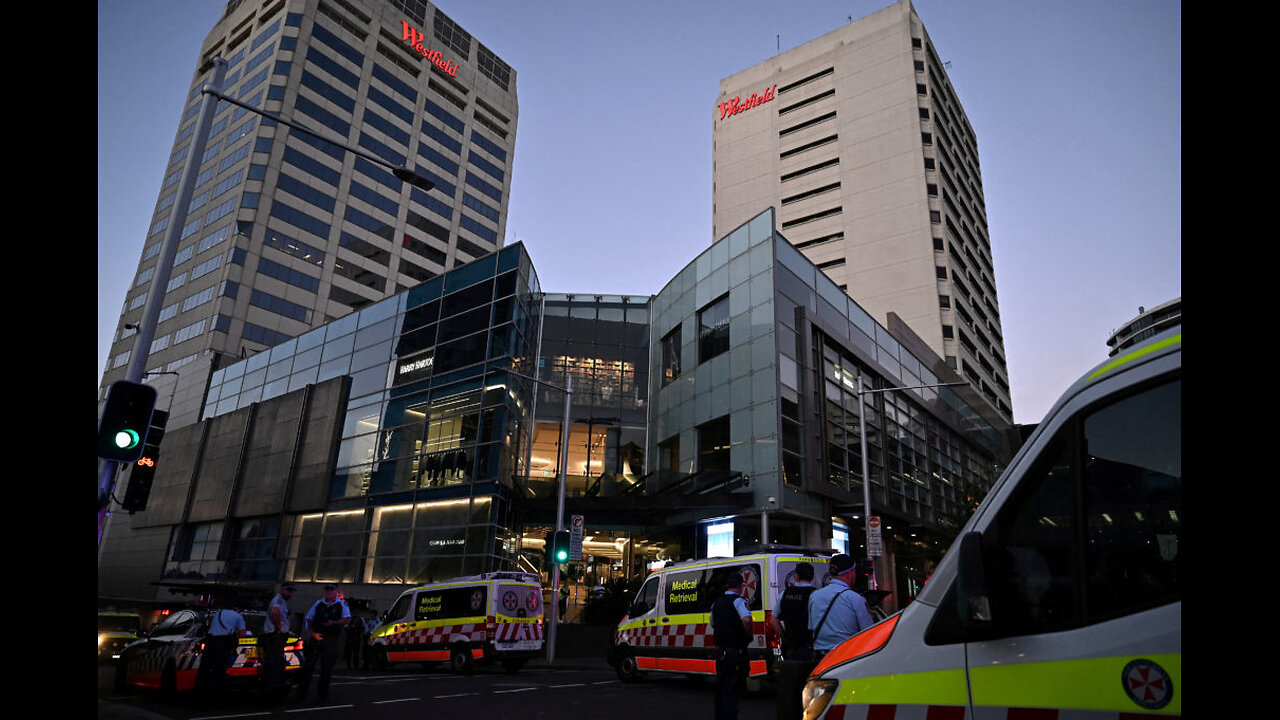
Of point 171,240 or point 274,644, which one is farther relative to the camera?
point 274,644

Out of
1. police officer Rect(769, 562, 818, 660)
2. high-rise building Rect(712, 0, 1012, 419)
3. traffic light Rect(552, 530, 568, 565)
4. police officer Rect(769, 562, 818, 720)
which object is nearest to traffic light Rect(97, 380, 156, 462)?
police officer Rect(769, 562, 818, 720)

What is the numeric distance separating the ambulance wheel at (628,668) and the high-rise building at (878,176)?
48777mm

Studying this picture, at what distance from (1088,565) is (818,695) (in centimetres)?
150

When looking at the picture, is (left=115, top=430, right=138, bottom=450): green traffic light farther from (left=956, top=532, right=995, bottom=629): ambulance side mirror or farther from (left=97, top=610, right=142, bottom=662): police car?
(left=97, top=610, right=142, bottom=662): police car

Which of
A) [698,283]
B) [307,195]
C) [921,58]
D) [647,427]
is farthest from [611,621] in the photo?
[921,58]

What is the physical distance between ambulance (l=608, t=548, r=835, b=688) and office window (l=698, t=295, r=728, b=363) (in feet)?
48.2

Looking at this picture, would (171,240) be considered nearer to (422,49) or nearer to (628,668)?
(628,668)

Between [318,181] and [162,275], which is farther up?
[318,181]

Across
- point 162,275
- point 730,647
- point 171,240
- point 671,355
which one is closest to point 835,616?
point 730,647

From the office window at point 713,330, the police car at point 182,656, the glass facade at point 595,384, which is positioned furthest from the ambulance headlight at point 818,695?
the glass facade at point 595,384

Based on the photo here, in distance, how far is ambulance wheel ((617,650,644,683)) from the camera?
13346mm

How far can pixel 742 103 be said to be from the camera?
8112cm
